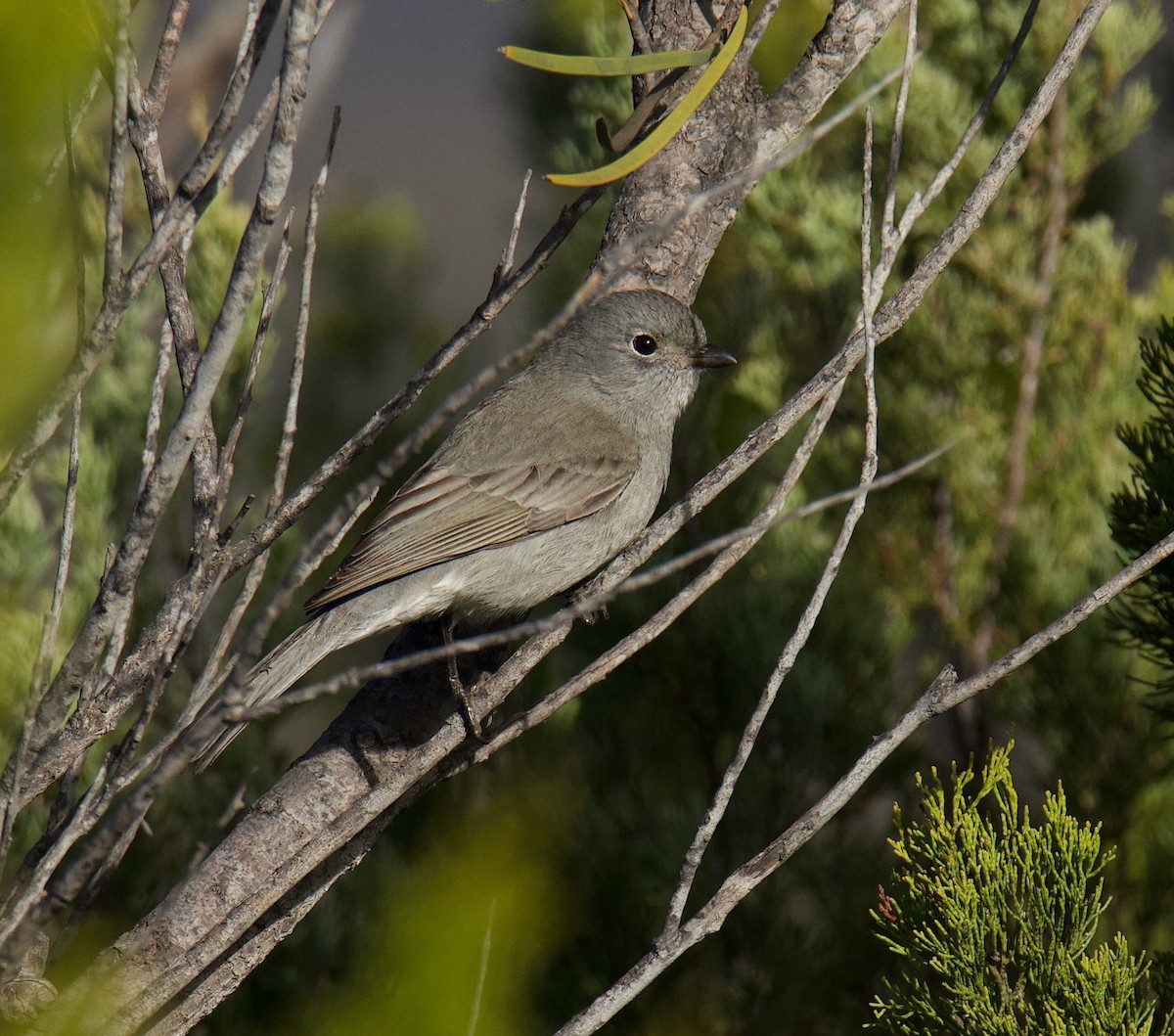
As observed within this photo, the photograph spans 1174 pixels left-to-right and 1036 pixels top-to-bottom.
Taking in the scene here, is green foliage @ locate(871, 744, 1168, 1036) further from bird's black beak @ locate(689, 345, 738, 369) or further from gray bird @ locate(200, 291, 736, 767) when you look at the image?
bird's black beak @ locate(689, 345, 738, 369)

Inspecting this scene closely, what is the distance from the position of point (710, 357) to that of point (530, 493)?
0.61m

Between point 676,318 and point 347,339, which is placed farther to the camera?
point 347,339

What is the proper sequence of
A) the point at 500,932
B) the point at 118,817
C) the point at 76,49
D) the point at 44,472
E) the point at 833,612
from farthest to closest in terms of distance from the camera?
the point at 833,612, the point at 44,472, the point at 500,932, the point at 118,817, the point at 76,49

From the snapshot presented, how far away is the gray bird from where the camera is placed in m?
2.74

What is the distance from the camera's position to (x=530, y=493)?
3.01 meters

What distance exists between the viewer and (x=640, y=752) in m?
3.31

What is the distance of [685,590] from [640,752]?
1.78m

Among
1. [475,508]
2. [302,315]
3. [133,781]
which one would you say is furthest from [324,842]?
[475,508]

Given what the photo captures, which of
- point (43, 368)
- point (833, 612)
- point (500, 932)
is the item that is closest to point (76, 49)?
point (43, 368)

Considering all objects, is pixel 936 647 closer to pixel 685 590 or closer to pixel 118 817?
pixel 685 590

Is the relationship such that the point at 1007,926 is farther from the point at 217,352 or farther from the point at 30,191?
the point at 30,191

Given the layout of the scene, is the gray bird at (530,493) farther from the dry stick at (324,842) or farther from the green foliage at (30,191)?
the green foliage at (30,191)

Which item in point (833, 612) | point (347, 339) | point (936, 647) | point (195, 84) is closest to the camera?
point (195, 84)

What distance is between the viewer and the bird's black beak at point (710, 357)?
121 inches
